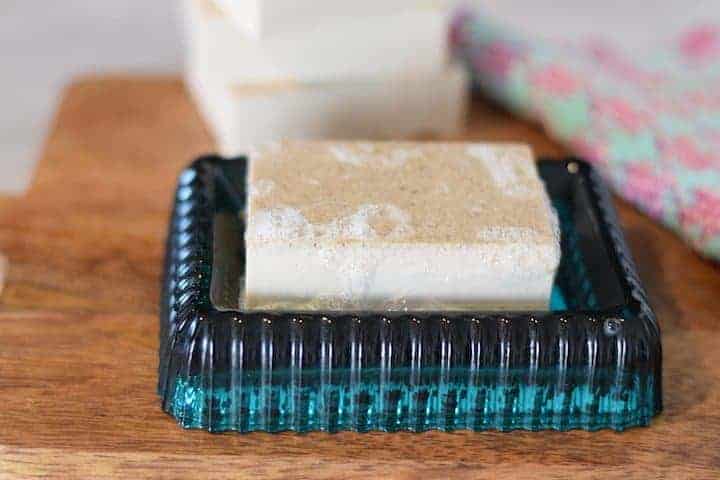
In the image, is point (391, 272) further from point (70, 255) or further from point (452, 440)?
point (70, 255)

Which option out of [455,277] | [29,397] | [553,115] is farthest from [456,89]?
[29,397]

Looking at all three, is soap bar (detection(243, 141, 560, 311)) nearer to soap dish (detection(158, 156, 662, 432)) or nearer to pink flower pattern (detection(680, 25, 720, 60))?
soap dish (detection(158, 156, 662, 432))

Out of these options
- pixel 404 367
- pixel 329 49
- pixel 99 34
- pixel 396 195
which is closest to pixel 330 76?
pixel 329 49

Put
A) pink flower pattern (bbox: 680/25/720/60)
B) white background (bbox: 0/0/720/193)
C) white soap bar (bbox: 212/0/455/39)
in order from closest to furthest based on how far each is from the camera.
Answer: white soap bar (bbox: 212/0/455/39), pink flower pattern (bbox: 680/25/720/60), white background (bbox: 0/0/720/193)

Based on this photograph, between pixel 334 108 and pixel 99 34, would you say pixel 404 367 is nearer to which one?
pixel 334 108

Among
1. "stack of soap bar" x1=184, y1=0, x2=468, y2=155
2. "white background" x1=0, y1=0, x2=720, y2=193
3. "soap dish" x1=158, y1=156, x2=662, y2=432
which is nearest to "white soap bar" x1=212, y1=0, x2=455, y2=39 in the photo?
"stack of soap bar" x1=184, y1=0, x2=468, y2=155

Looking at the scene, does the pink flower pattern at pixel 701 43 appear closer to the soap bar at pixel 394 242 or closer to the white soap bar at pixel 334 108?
the white soap bar at pixel 334 108
